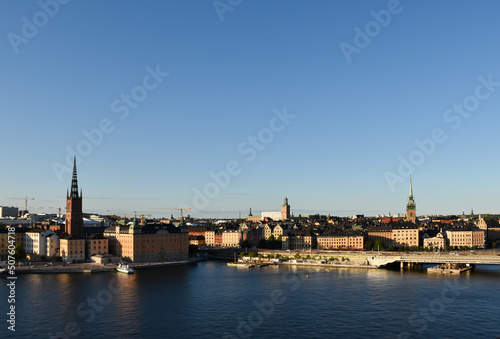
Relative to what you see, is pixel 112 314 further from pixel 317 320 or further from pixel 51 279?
pixel 51 279

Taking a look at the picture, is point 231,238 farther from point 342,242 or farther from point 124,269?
point 124,269

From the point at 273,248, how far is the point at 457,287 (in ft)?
146

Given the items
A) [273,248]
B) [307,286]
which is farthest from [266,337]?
[273,248]

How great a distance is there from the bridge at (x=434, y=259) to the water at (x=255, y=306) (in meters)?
5.61

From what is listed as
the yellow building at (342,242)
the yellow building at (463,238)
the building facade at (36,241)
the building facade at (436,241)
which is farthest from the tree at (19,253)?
the yellow building at (463,238)

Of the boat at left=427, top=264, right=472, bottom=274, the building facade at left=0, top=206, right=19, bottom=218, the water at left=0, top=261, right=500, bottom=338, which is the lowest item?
the boat at left=427, top=264, right=472, bottom=274

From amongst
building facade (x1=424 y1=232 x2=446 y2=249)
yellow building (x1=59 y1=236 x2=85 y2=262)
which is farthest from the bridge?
yellow building (x1=59 y1=236 x2=85 y2=262)

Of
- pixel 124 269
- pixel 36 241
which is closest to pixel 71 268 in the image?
pixel 124 269

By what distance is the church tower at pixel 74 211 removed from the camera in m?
69.3

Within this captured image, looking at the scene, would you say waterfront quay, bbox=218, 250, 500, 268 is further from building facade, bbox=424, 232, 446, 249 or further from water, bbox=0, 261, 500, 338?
building facade, bbox=424, 232, 446, 249

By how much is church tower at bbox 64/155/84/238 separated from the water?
1775cm

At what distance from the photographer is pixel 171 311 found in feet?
111

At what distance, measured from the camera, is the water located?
2858 centimetres

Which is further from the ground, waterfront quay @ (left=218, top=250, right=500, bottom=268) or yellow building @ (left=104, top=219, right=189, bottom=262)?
yellow building @ (left=104, top=219, right=189, bottom=262)
